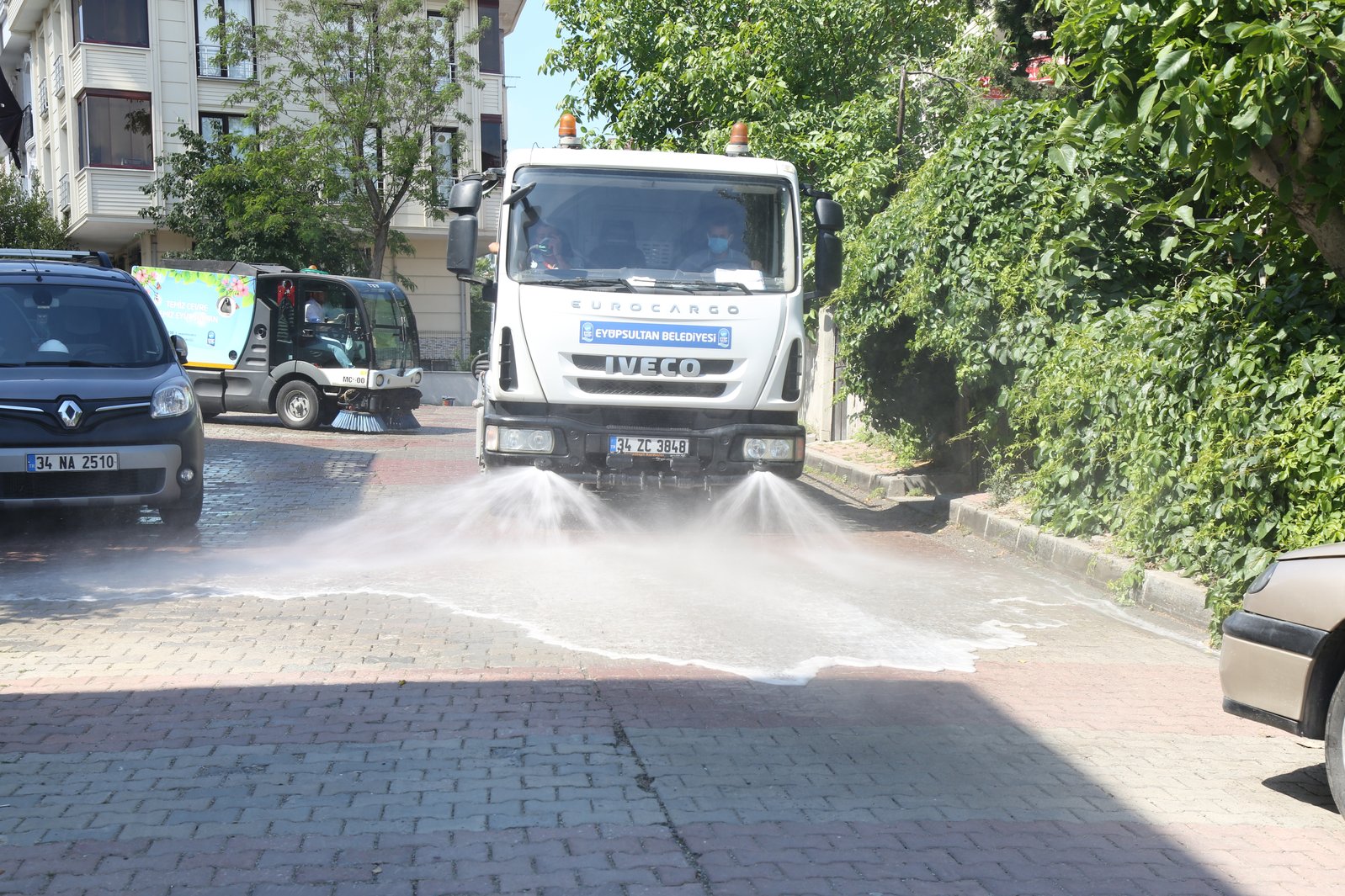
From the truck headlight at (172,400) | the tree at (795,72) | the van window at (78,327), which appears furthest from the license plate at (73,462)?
the tree at (795,72)

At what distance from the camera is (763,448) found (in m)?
10.0

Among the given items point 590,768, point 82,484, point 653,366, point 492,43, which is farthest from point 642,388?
point 492,43

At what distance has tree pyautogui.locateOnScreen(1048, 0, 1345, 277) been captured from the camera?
18.9 ft

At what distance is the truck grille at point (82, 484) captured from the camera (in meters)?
8.99

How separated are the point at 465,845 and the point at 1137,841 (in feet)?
7.04

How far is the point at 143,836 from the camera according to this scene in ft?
13.1

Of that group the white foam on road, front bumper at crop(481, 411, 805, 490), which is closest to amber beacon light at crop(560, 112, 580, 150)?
front bumper at crop(481, 411, 805, 490)

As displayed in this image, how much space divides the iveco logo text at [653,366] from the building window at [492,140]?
30.9 m

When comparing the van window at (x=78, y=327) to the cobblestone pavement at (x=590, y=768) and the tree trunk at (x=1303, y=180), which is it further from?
the tree trunk at (x=1303, y=180)

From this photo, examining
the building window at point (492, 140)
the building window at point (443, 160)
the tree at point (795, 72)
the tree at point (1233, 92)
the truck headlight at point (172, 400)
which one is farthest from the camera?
the building window at point (492, 140)

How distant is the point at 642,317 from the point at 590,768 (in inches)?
214

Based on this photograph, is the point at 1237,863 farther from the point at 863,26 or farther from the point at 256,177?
the point at 256,177

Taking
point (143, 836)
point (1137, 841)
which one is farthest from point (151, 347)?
point (1137, 841)

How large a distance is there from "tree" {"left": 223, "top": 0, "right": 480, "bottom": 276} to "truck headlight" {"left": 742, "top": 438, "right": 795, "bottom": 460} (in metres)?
24.3
